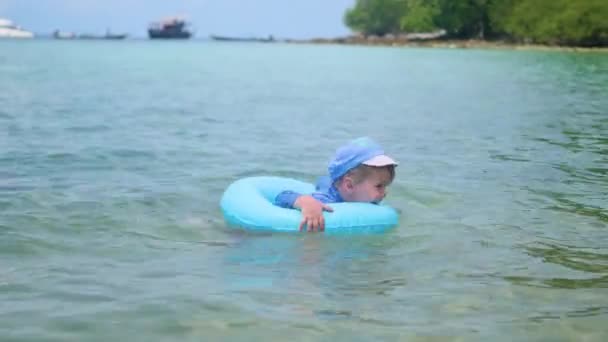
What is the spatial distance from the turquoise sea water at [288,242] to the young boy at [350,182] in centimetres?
18

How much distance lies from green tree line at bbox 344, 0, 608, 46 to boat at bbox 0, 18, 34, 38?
314 feet

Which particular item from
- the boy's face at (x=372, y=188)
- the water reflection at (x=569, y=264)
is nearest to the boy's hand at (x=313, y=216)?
the boy's face at (x=372, y=188)

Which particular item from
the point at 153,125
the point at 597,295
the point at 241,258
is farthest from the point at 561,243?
the point at 153,125

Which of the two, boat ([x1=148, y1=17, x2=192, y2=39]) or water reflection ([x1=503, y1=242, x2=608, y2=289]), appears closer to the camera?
water reflection ([x1=503, y1=242, x2=608, y2=289])

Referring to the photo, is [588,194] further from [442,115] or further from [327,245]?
[442,115]

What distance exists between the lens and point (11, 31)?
177000 mm

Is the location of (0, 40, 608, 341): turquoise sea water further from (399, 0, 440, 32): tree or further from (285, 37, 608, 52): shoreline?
(399, 0, 440, 32): tree

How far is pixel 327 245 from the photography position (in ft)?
15.9

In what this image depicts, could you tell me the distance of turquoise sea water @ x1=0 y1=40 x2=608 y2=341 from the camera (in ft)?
11.4

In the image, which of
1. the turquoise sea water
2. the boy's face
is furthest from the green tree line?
the boy's face

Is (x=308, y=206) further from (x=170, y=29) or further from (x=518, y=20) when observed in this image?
(x=170, y=29)

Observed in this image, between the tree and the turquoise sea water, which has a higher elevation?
the tree

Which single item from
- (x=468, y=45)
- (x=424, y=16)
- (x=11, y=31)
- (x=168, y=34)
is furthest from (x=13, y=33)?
(x=468, y=45)

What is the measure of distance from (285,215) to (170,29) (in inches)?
5446
